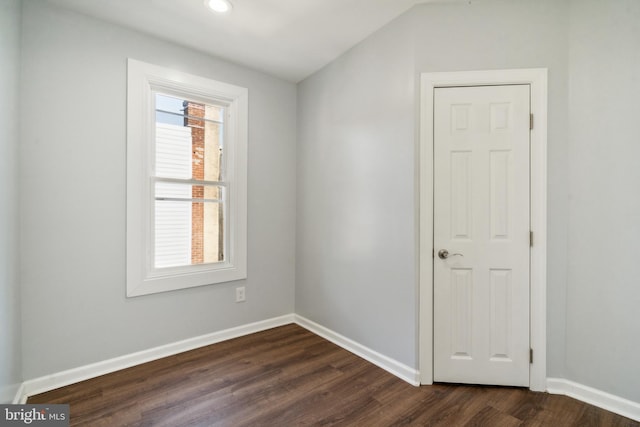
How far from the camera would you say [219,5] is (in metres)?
1.97

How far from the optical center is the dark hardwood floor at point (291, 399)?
164 centimetres

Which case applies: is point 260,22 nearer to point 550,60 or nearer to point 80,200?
point 80,200

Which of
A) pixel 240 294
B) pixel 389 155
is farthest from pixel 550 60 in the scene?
pixel 240 294

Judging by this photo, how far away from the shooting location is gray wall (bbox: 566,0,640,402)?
1.68 meters

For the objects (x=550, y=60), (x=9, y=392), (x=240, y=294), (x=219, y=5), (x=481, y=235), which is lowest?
(x=9, y=392)

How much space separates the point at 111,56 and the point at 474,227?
9.61 feet

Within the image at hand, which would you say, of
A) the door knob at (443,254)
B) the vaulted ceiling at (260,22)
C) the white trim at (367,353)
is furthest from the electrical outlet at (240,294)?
the vaulted ceiling at (260,22)

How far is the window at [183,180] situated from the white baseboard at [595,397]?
2563 mm

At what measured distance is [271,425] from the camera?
1613 millimetres

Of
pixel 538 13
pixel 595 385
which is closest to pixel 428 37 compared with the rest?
pixel 538 13

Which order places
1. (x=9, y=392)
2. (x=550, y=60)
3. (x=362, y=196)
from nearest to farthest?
(x=9, y=392)
(x=550, y=60)
(x=362, y=196)

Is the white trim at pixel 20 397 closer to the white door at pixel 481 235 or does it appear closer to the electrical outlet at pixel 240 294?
the electrical outlet at pixel 240 294

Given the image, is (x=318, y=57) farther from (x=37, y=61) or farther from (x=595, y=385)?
(x=595, y=385)

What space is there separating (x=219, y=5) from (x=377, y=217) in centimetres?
190
